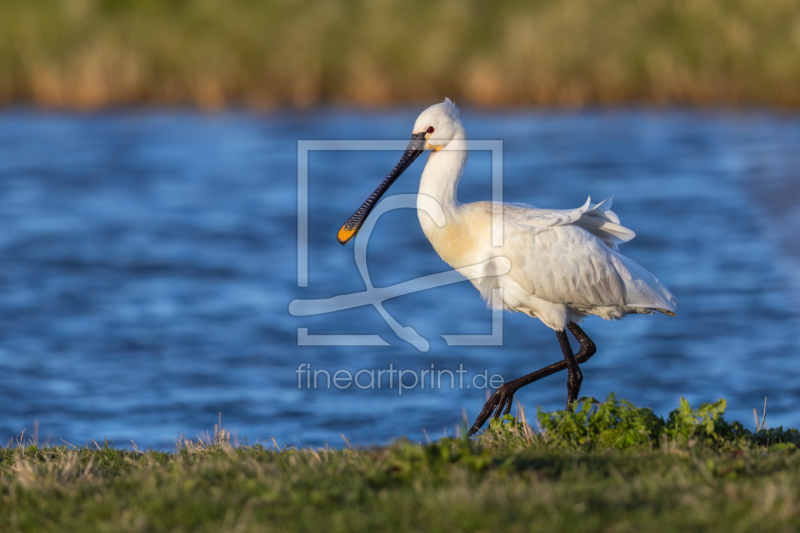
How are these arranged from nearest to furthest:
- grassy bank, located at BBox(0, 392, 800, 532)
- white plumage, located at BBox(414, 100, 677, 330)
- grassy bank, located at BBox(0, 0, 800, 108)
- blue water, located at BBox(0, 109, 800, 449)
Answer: grassy bank, located at BBox(0, 392, 800, 532), white plumage, located at BBox(414, 100, 677, 330), blue water, located at BBox(0, 109, 800, 449), grassy bank, located at BBox(0, 0, 800, 108)

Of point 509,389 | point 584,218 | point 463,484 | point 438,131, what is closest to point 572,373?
point 509,389

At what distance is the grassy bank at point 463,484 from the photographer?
14.3 ft

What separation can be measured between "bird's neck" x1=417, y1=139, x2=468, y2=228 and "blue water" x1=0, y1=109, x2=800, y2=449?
204cm

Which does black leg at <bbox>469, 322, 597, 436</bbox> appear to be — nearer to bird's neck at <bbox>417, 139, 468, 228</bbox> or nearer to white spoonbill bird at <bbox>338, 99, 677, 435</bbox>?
white spoonbill bird at <bbox>338, 99, 677, 435</bbox>

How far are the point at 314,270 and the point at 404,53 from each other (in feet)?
32.6

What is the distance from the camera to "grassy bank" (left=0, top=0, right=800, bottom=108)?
76.6 feet

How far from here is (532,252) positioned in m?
7.39

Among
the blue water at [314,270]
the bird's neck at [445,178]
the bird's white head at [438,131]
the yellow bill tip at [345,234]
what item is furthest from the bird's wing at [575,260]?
the blue water at [314,270]

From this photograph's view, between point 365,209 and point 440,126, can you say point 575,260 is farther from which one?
point 365,209

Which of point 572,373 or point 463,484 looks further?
point 572,373

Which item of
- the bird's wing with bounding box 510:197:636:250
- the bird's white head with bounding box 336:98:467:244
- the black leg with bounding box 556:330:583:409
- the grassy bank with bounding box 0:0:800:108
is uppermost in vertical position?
the grassy bank with bounding box 0:0:800:108

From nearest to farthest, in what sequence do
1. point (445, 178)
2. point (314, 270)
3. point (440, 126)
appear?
point (445, 178) < point (440, 126) < point (314, 270)

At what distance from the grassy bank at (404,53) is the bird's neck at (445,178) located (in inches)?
638

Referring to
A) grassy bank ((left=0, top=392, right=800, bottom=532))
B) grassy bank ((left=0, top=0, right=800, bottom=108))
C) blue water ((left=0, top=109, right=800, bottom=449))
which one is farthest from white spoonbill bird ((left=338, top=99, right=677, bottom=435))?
grassy bank ((left=0, top=0, right=800, bottom=108))
